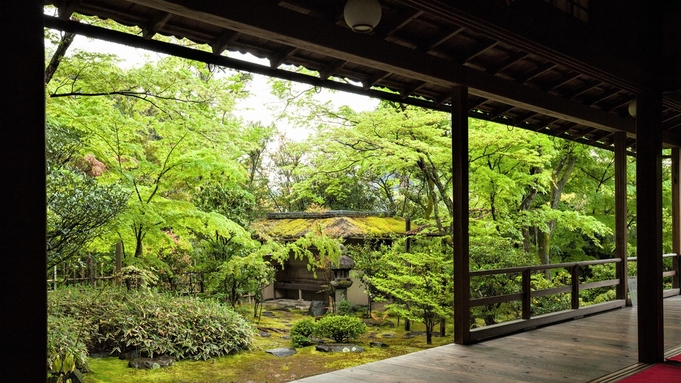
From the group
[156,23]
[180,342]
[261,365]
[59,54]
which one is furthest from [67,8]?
[261,365]

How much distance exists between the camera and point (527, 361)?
508 cm

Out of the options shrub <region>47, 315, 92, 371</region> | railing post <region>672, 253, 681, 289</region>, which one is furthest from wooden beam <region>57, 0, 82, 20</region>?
railing post <region>672, 253, 681, 289</region>

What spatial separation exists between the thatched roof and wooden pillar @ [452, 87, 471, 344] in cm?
727

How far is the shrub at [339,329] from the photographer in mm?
10531

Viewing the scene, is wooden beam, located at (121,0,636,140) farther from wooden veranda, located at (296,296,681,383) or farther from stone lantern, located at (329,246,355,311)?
stone lantern, located at (329,246,355,311)

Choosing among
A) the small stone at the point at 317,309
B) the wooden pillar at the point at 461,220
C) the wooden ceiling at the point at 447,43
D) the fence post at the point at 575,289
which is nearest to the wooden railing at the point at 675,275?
the fence post at the point at 575,289

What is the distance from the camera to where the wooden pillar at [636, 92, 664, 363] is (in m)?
5.07

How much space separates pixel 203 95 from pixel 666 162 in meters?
12.8

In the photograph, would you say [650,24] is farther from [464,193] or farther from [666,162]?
[666,162]

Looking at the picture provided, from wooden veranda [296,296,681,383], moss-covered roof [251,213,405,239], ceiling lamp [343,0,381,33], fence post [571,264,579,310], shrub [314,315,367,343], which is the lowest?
shrub [314,315,367,343]

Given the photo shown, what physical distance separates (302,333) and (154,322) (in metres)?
2.98

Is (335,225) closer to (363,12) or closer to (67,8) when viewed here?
(363,12)

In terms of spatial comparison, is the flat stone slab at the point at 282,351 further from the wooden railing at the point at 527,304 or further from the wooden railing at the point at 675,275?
the wooden railing at the point at 675,275

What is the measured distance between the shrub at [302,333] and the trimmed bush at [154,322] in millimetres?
1167
